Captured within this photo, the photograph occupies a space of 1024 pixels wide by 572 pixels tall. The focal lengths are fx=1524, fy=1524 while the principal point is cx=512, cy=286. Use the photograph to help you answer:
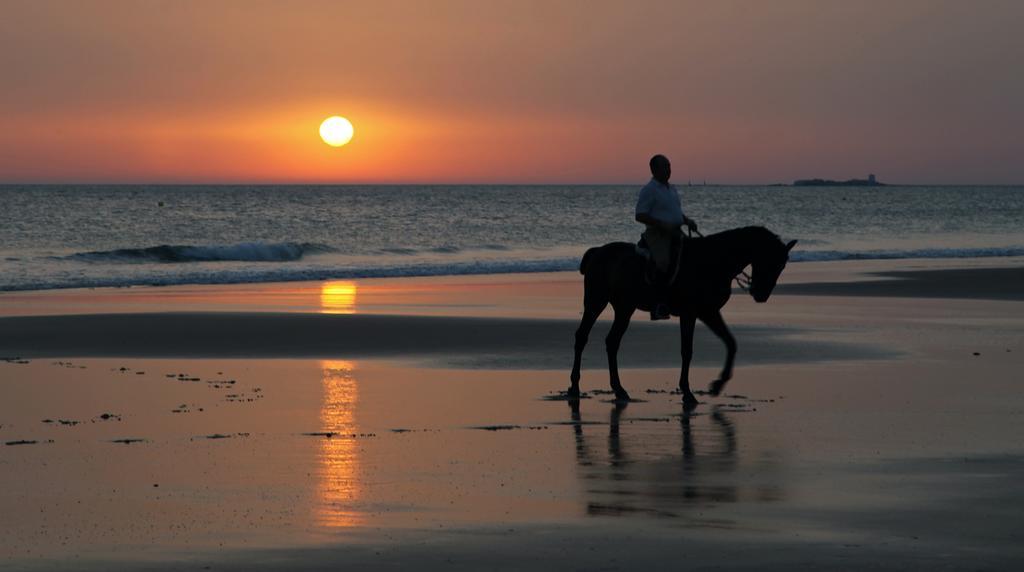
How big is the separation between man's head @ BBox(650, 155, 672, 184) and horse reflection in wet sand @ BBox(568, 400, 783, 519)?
2782 mm

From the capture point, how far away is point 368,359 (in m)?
18.1

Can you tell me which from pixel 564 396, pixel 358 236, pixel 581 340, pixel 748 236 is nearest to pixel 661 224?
pixel 748 236

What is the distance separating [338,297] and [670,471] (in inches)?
814

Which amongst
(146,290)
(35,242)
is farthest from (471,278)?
(35,242)

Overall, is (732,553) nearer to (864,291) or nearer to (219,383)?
(219,383)

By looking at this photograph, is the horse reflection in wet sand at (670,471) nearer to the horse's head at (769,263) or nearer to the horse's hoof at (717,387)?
the horse's hoof at (717,387)

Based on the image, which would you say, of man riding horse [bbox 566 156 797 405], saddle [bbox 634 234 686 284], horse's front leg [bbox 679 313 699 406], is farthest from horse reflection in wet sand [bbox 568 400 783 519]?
saddle [bbox 634 234 686 284]

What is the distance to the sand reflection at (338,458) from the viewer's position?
9.05 m

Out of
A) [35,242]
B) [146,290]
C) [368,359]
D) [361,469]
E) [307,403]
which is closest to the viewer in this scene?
[361,469]

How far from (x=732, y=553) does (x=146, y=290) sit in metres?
27.4

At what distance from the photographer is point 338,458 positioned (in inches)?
432

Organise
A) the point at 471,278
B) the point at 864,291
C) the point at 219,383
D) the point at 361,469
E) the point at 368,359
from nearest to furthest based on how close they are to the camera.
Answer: the point at 361,469
the point at 219,383
the point at 368,359
the point at 864,291
the point at 471,278

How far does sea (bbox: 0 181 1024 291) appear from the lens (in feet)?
149

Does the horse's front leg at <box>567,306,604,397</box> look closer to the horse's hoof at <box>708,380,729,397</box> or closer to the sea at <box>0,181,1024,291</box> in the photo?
the horse's hoof at <box>708,380,729,397</box>
